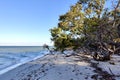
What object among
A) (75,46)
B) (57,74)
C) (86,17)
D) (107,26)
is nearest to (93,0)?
Answer: (86,17)

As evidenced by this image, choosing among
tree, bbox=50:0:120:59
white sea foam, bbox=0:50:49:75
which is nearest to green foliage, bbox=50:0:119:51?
tree, bbox=50:0:120:59

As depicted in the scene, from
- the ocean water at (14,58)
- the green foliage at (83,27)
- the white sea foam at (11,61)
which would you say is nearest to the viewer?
the green foliage at (83,27)

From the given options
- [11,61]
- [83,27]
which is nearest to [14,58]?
[11,61]

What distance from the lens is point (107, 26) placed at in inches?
682

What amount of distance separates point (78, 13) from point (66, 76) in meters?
8.79

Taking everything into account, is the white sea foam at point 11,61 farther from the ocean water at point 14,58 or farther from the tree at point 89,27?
the tree at point 89,27

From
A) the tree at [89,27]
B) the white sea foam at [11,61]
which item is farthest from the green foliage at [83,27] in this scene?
the white sea foam at [11,61]

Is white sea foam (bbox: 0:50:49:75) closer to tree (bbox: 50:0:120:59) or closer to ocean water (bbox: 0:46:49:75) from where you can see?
ocean water (bbox: 0:46:49:75)

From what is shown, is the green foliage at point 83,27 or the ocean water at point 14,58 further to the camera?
the ocean water at point 14,58

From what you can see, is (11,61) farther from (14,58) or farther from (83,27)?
(83,27)

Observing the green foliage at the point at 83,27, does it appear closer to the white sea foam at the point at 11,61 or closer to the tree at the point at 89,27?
the tree at the point at 89,27

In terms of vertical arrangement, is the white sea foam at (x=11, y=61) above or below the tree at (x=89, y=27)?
below

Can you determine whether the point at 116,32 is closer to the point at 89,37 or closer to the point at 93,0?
the point at 89,37

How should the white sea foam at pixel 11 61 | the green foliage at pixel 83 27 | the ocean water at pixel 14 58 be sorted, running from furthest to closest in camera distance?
the ocean water at pixel 14 58, the white sea foam at pixel 11 61, the green foliage at pixel 83 27
